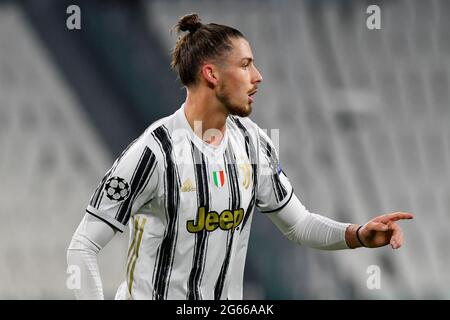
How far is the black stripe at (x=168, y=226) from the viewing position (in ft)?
9.68

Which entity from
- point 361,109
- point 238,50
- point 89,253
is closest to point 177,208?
point 89,253

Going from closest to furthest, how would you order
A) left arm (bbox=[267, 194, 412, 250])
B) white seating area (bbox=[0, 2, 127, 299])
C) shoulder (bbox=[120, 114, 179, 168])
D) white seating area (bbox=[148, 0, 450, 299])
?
shoulder (bbox=[120, 114, 179, 168]), left arm (bbox=[267, 194, 412, 250]), white seating area (bbox=[0, 2, 127, 299]), white seating area (bbox=[148, 0, 450, 299])

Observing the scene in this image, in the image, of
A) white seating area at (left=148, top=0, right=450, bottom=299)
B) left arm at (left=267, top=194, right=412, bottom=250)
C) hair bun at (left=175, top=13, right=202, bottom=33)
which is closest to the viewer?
left arm at (left=267, top=194, right=412, bottom=250)

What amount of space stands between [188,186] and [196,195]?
0.04 meters

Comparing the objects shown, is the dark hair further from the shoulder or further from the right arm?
the right arm

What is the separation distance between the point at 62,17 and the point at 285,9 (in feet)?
4.63

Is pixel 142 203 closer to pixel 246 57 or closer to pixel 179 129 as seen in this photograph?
pixel 179 129

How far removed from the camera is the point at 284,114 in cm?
556

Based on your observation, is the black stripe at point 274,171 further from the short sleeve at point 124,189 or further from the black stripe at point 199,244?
the short sleeve at point 124,189

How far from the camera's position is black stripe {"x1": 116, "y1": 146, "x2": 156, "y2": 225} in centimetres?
290

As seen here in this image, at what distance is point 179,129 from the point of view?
121 inches

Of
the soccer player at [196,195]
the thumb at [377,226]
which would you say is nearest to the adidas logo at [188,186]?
the soccer player at [196,195]

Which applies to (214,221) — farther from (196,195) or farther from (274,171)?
(274,171)

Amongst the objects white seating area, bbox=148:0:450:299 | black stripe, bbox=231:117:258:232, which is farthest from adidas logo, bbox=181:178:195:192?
white seating area, bbox=148:0:450:299
